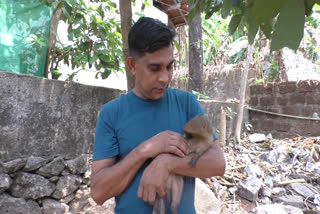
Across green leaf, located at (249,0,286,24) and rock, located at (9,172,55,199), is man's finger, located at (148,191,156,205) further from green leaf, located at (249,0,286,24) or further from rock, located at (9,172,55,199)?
rock, located at (9,172,55,199)

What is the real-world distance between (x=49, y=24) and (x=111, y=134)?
330 cm

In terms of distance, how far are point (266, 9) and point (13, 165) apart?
3.69 meters

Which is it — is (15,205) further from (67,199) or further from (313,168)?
(313,168)

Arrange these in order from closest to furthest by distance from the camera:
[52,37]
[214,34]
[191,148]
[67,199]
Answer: [191,148]
[67,199]
[52,37]
[214,34]

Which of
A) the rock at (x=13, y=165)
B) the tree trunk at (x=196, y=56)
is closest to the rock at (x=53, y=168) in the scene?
the rock at (x=13, y=165)

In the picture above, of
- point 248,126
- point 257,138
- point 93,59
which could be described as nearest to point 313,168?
point 257,138

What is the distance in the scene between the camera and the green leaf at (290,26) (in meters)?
0.70

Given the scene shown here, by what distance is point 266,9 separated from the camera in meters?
0.76

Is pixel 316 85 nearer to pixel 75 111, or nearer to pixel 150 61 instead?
pixel 75 111

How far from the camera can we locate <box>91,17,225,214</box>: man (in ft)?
4.73

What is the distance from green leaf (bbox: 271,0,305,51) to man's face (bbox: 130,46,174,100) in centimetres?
89

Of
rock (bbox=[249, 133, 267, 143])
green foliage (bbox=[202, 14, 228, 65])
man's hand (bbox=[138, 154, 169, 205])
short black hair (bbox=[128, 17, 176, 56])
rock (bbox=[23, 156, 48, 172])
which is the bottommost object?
rock (bbox=[249, 133, 267, 143])

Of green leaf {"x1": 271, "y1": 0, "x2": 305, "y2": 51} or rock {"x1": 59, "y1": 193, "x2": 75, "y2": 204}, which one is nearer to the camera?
green leaf {"x1": 271, "y1": 0, "x2": 305, "y2": 51}

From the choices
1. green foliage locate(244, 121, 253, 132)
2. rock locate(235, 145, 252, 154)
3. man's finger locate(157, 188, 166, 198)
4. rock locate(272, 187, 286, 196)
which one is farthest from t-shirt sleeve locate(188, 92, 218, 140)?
green foliage locate(244, 121, 253, 132)
